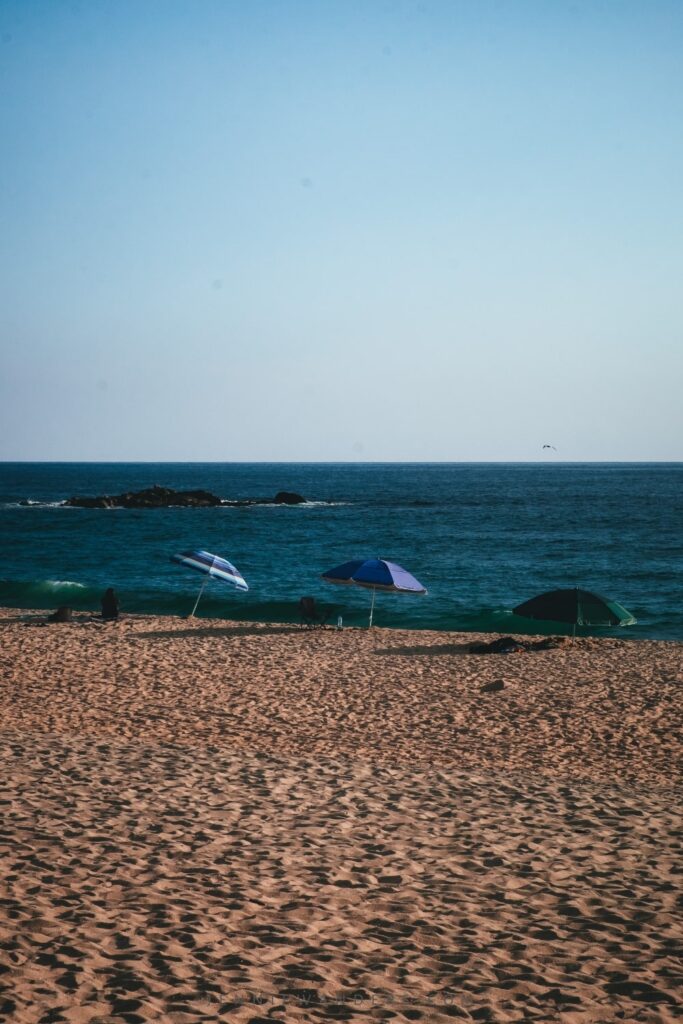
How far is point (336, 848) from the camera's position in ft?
28.3

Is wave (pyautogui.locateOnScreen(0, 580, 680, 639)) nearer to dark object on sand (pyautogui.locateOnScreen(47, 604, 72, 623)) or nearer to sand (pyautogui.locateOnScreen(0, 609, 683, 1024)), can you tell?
dark object on sand (pyautogui.locateOnScreen(47, 604, 72, 623))

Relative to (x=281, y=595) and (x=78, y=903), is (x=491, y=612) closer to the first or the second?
(x=281, y=595)

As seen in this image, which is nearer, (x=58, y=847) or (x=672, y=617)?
(x=58, y=847)

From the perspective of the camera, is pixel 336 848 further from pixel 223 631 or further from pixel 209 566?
pixel 209 566

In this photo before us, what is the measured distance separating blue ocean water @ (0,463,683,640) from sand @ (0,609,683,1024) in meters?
13.7

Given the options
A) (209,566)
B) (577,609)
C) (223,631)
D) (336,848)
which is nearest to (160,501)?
(209,566)

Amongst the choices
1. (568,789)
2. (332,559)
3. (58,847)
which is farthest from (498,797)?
(332,559)

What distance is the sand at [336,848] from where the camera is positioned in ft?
19.7

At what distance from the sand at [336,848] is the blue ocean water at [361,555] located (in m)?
13.7

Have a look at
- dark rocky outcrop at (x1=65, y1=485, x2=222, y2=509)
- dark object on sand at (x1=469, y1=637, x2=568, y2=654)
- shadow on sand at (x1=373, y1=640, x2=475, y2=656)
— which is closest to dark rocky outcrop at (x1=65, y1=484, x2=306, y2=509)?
dark rocky outcrop at (x1=65, y1=485, x2=222, y2=509)

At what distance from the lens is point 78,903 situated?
7.15m

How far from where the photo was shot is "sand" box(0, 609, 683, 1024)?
19.7 ft

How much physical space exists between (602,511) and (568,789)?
76.4 meters

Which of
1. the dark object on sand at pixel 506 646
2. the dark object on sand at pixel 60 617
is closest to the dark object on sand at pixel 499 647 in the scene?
the dark object on sand at pixel 506 646
